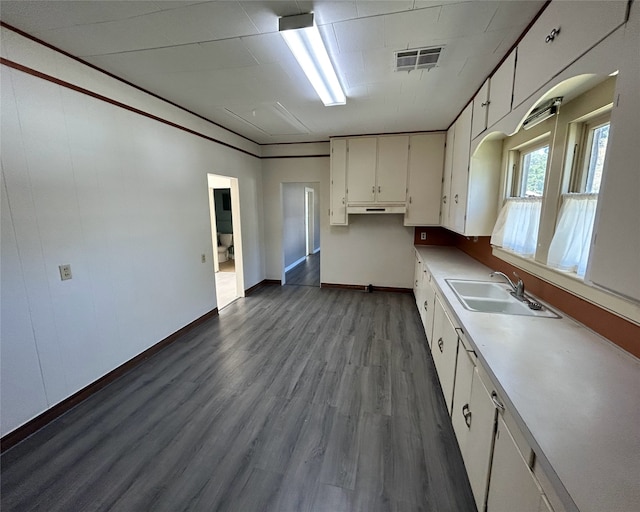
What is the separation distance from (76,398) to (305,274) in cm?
457

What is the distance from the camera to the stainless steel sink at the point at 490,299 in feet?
6.09

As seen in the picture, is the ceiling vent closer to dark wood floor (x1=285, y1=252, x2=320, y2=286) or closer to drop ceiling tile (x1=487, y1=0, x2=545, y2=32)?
drop ceiling tile (x1=487, y1=0, x2=545, y2=32)

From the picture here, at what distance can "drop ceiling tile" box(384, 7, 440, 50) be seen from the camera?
5.25 feet

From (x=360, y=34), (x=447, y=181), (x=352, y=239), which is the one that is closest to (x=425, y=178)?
(x=447, y=181)

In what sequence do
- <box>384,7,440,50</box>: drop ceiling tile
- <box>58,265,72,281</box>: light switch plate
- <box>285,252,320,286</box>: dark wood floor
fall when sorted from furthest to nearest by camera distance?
<box>285,252,320,286</box>: dark wood floor
<box>58,265,72,281</box>: light switch plate
<box>384,7,440,50</box>: drop ceiling tile

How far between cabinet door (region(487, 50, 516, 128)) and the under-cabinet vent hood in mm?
2142

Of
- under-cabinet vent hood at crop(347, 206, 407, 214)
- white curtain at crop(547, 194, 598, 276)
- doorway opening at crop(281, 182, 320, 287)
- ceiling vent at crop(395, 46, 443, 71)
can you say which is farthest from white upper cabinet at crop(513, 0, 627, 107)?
doorway opening at crop(281, 182, 320, 287)

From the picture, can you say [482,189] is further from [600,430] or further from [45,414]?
[45,414]

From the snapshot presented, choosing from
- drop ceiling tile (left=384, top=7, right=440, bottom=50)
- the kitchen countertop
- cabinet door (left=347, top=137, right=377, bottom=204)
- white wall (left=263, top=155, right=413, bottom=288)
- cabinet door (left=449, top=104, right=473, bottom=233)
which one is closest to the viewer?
the kitchen countertop

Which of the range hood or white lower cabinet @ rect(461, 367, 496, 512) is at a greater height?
the range hood

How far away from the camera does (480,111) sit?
2496 mm

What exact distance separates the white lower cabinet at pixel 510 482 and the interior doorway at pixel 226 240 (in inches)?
147

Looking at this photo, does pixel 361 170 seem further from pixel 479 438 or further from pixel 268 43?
pixel 479 438

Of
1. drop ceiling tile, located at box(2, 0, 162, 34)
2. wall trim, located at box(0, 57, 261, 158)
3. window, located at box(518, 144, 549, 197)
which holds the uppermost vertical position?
drop ceiling tile, located at box(2, 0, 162, 34)
